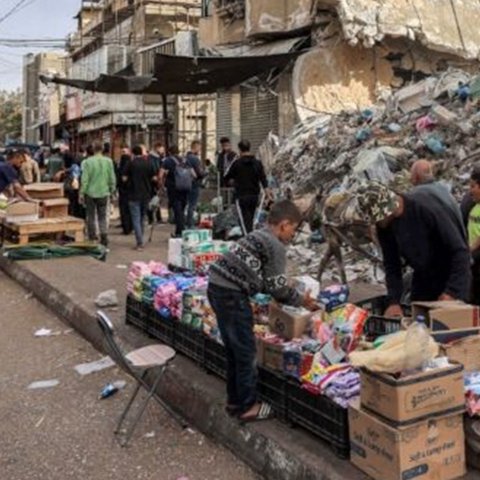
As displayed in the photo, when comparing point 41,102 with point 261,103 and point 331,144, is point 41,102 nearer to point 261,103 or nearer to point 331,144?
point 261,103

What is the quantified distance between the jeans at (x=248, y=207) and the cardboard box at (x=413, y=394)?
7946 millimetres

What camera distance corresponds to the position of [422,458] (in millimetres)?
3533

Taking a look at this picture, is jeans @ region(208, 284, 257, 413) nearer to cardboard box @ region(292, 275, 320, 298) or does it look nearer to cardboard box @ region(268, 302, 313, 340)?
cardboard box @ region(268, 302, 313, 340)

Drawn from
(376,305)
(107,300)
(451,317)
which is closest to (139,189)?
(107,300)

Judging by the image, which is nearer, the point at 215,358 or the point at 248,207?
the point at 215,358

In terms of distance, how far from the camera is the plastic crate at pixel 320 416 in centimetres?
394

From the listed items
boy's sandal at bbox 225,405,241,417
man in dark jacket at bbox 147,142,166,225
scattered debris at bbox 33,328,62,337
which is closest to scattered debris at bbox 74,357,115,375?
scattered debris at bbox 33,328,62,337

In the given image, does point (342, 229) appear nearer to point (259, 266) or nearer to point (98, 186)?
point (259, 266)

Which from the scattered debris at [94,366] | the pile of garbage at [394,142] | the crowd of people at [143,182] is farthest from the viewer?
the crowd of people at [143,182]

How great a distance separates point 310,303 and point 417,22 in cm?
1465

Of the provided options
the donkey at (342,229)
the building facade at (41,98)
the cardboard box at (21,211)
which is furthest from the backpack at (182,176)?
the building facade at (41,98)

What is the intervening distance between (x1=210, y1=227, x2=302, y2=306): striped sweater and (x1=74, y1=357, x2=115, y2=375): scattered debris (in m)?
2.69

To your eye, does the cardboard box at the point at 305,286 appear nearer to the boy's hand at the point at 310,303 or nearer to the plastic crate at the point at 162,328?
the boy's hand at the point at 310,303

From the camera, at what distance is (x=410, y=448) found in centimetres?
349
